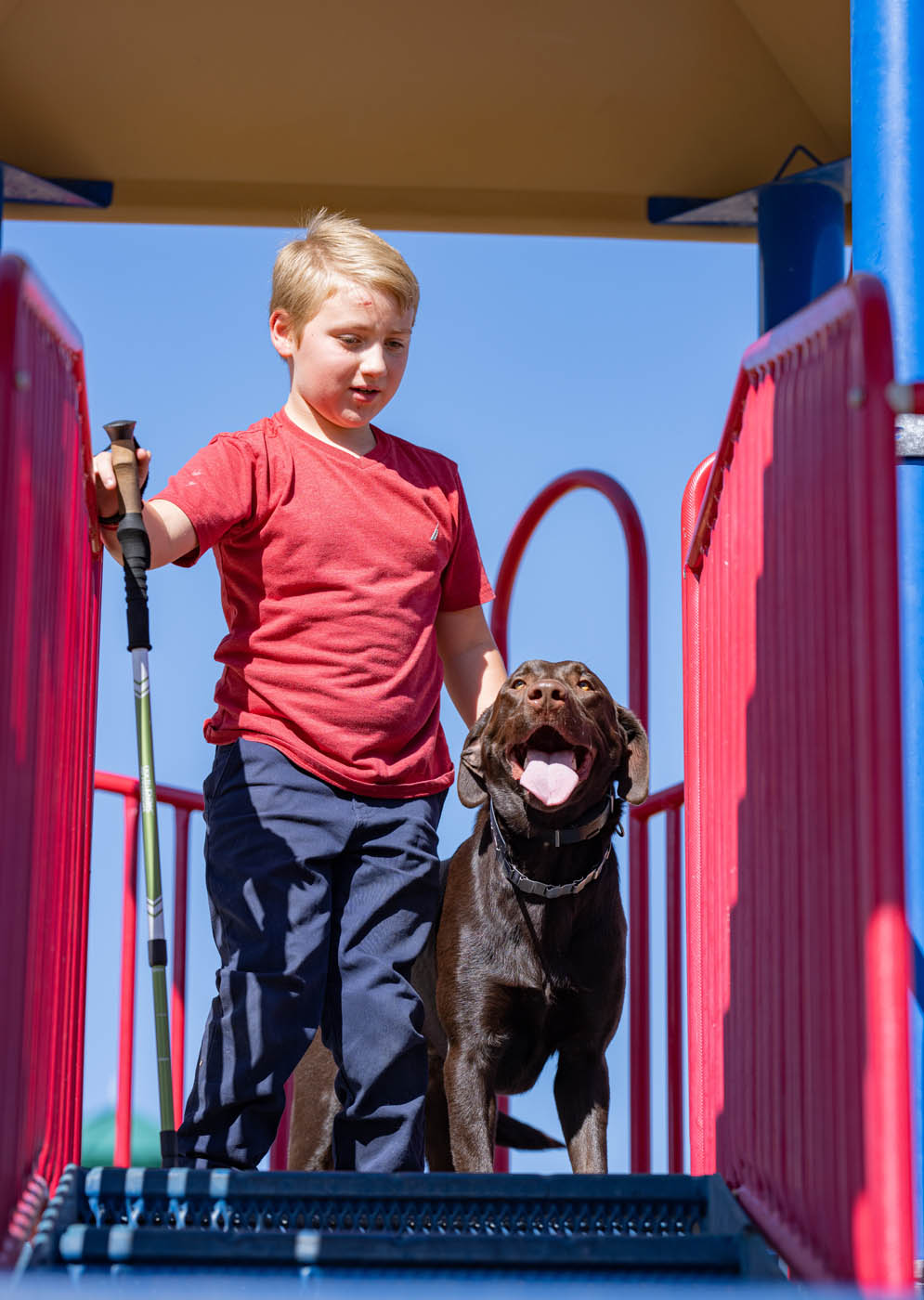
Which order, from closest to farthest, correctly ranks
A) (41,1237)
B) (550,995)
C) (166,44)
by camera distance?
(41,1237) → (550,995) → (166,44)

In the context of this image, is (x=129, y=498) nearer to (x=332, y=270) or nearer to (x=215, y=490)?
(x=215, y=490)

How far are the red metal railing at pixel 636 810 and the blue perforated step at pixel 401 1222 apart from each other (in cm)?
168

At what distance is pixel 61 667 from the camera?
2.14 meters

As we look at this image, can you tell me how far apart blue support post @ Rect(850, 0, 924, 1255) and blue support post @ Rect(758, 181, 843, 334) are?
257cm

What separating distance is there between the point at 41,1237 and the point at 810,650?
1.10 meters

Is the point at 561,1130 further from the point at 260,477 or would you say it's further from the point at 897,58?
the point at 897,58

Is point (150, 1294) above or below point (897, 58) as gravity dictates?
below

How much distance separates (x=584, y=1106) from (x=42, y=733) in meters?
1.87

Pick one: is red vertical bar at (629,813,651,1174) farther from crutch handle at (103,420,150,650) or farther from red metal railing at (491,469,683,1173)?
crutch handle at (103,420,150,650)

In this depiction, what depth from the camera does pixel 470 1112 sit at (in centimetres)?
331

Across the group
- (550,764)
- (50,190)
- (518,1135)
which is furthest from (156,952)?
(50,190)

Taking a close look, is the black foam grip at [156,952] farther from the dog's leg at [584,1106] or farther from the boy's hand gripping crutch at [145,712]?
the dog's leg at [584,1106]

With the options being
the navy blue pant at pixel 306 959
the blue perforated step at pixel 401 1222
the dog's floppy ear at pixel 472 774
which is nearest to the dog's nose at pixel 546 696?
the dog's floppy ear at pixel 472 774

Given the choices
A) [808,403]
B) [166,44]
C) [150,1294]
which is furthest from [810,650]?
[166,44]
